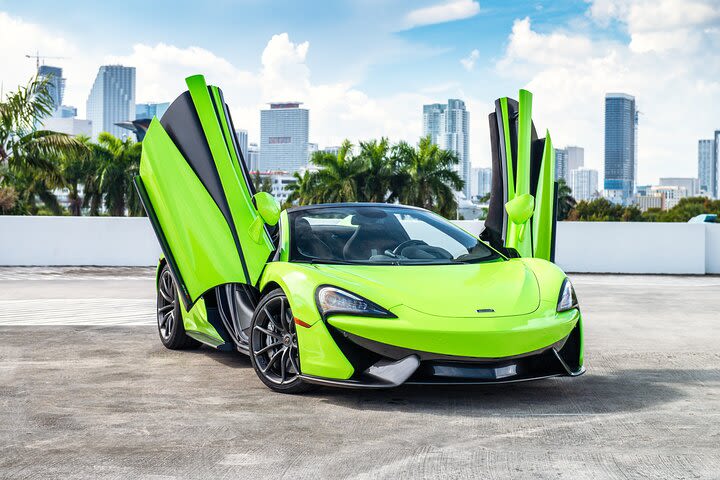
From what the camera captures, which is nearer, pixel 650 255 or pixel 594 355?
pixel 594 355

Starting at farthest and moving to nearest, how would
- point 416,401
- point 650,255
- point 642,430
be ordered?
point 650,255, point 416,401, point 642,430

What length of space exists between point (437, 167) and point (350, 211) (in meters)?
39.3

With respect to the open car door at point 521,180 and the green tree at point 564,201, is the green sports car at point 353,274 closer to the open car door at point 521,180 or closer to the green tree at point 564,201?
the open car door at point 521,180

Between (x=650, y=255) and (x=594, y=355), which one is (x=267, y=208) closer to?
(x=594, y=355)

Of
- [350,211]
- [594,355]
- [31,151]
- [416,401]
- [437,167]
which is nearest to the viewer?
[416,401]

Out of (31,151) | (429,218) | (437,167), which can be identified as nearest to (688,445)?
(429,218)

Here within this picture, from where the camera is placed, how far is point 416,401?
A: 17.5 ft

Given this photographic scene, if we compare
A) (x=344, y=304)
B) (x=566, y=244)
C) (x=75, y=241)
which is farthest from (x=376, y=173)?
(x=344, y=304)

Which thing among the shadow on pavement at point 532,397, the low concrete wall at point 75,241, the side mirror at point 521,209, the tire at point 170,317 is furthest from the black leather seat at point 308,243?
the low concrete wall at point 75,241

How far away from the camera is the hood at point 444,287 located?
17.0 feet

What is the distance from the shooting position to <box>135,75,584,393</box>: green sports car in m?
5.06

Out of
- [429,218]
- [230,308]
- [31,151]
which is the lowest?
[230,308]

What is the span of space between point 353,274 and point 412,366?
2.50 feet

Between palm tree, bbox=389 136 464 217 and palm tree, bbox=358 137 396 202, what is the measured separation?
18.1 inches
